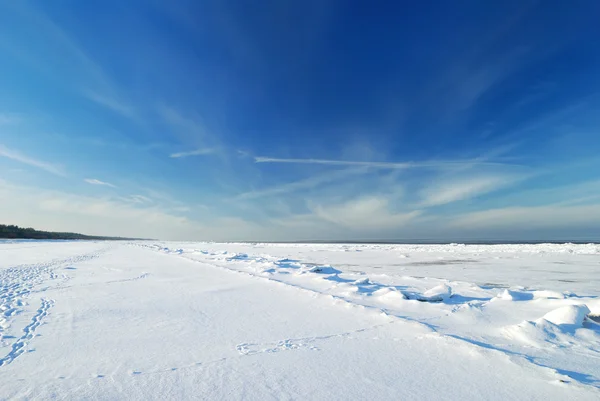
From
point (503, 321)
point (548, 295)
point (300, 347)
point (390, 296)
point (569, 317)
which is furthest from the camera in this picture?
point (548, 295)

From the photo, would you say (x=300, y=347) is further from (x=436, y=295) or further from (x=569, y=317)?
(x=569, y=317)

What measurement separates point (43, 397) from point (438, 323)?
4134 millimetres

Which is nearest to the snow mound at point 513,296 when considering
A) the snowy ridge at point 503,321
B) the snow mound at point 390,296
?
the snowy ridge at point 503,321

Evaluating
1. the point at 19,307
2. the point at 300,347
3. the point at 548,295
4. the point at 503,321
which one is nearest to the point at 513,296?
the point at 548,295

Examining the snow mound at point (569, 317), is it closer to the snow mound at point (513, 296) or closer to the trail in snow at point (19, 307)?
the snow mound at point (513, 296)

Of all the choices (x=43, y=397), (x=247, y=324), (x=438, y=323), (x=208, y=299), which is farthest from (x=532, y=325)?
(x=208, y=299)

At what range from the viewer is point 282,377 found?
242cm

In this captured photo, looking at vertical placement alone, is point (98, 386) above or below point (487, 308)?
below

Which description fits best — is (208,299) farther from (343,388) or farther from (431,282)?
(431,282)

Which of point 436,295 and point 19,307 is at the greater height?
point 436,295

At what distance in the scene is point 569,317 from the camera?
11.5ft

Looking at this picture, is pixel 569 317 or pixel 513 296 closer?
pixel 569 317

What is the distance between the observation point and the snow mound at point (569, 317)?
11.2ft

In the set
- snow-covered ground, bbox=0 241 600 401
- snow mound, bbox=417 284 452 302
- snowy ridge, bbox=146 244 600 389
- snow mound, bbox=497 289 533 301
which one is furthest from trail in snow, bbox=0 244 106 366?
snow mound, bbox=497 289 533 301
